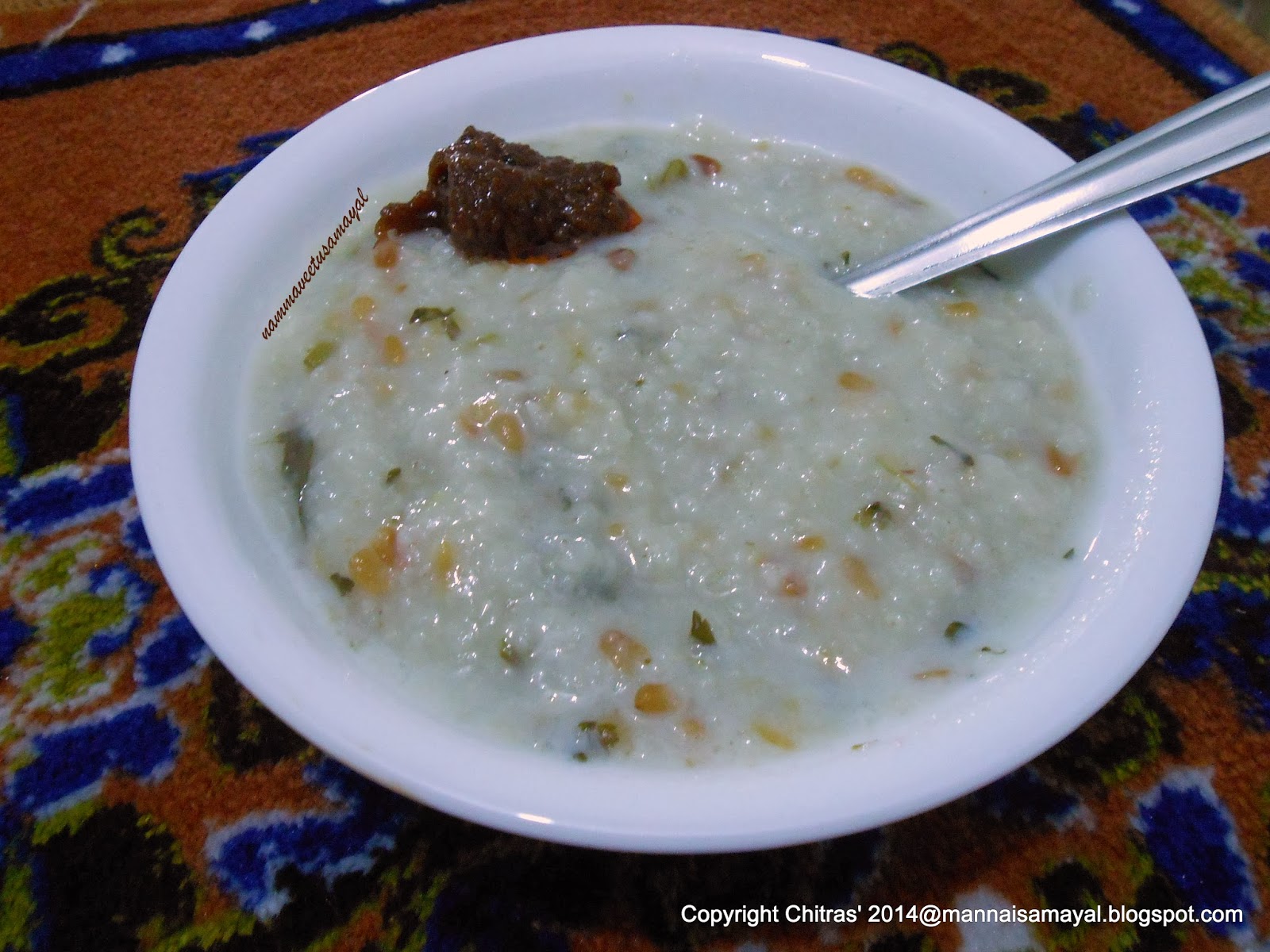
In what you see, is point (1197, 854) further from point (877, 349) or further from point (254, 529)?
point (254, 529)

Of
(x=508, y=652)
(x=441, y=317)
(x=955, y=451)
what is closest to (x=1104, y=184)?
(x=955, y=451)

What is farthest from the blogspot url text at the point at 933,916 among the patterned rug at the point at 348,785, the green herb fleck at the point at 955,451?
the green herb fleck at the point at 955,451

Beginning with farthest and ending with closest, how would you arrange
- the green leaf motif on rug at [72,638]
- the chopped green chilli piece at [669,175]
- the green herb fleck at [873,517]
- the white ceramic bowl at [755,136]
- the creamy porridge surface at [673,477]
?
the chopped green chilli piece at [669,175], the green leaf motif on rug at [72,638], the green herb fleck at [873,517], the creamy porridge surface at [673,477], the white ceramic bowl at [755,136]

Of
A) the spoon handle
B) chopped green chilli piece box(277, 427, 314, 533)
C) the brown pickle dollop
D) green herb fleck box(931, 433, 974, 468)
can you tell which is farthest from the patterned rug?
the brown pickle dollop

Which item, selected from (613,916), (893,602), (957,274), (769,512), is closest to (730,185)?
(957,274)

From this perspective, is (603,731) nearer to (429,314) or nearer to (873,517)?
(873,517)

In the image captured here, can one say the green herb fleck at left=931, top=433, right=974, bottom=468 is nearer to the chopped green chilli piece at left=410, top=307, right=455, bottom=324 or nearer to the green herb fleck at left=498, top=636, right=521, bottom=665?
the green herb fleck at left=498, top=636, right=521, bottom=665

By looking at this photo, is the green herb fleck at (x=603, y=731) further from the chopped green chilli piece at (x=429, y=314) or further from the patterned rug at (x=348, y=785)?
the chopped green chilli piece at (x=429, y=314)
